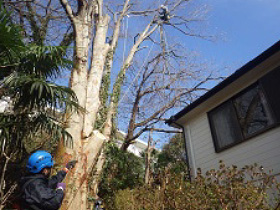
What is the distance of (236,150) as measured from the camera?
17.1ft

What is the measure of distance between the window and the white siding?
156 millimetres

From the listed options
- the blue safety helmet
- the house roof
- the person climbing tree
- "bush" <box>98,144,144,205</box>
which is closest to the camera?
the blue safety helmet

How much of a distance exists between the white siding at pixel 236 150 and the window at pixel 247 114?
156 millimetres

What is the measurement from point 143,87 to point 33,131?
27.8 ft

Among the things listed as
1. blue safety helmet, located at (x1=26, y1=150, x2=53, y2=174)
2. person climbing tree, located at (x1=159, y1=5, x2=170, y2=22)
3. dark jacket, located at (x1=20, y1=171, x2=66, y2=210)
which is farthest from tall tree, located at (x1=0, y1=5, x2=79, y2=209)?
person climbing tree, located at (x1=159, y1=5, x2=170, y2=22)

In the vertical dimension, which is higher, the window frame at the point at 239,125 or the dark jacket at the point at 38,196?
the window frame at the point at 239,125

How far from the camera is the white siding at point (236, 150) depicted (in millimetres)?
4430

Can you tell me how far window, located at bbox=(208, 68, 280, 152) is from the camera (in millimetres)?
4602

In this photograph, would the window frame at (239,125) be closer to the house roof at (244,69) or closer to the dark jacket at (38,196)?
the house roof at (244,69)

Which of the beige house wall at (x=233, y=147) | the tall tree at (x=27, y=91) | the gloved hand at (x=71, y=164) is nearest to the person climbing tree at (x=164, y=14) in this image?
the beige house wall at (x=233, y=147)

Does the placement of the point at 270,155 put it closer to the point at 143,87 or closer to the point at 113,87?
the point at 113,87

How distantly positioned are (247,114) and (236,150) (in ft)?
3.07

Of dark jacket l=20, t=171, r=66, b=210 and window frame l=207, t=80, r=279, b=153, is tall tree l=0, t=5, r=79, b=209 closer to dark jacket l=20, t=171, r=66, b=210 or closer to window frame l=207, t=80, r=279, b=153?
dark jacket l=20, t=171, r=66, b=210

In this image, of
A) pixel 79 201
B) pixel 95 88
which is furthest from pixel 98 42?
pixel 79 201
